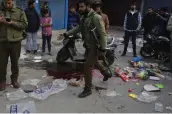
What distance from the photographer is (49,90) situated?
515 cm

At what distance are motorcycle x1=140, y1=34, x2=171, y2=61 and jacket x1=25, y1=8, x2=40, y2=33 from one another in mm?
3392

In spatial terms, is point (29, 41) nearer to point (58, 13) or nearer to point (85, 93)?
point (85, 93)

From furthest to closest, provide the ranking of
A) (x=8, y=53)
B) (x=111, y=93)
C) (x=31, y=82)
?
(x=31, y=82) → (x=111, y=93) → (x=8, y=53)

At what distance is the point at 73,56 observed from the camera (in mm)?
6891

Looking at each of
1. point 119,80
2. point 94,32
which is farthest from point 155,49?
point 94,32

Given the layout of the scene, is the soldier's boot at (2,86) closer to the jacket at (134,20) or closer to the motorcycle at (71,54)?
the motorcycle at (71,54)

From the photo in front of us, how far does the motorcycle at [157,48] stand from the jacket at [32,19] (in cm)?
339

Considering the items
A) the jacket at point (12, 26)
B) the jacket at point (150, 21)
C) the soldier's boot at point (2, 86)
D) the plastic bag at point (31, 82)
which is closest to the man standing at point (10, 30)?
the jacket at point (12, 26)

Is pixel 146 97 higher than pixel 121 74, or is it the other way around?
pixel 121 74

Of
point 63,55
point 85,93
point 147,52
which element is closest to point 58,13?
point 147,52

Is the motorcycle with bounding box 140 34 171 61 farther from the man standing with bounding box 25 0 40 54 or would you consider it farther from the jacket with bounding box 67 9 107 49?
the jacket with bounding box 67 9 107 49

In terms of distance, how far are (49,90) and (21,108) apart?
3.21 ft

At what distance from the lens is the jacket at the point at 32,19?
759 centimetres

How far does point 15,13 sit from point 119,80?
8.95 ft
